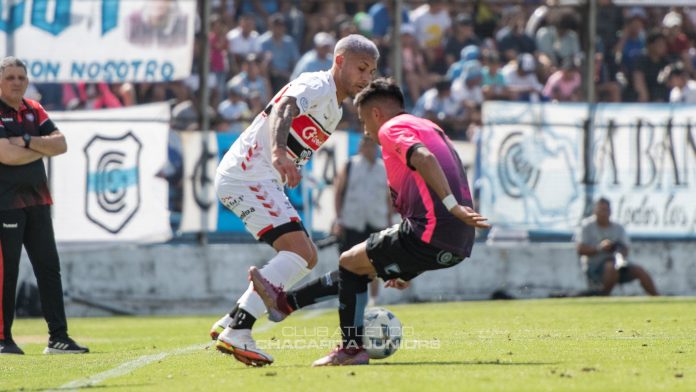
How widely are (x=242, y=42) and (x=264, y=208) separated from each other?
36.6 ft

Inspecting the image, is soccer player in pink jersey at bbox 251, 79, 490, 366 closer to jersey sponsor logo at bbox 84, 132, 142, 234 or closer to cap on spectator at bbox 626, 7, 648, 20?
jersey sponsor logo at bbox 84, 132, 142, 234

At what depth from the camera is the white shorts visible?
870cm

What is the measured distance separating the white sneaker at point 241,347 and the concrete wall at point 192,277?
934cm

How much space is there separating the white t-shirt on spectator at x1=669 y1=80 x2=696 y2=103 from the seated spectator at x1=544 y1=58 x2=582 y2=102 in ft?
4.56

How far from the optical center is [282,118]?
8.23m

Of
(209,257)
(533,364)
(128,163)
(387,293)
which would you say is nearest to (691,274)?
(387,293)

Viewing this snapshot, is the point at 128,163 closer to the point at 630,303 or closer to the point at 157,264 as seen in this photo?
the point at 157,264

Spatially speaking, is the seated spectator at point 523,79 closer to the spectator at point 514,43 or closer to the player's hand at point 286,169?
the spectator at point 514,43

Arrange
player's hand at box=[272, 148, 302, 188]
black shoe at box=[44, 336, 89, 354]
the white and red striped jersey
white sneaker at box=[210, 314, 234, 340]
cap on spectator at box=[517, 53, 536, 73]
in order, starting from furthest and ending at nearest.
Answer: cap on spectator at box=[517, 53, 536, 73] → black shoe at box=[44, 336, 89, 354] → the white and red striped jersey → white sneaker at box=[210, 314, 234, 340] → player's hand at box=[272, 148, 302, 188]

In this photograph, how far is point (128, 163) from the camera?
17.5 meters

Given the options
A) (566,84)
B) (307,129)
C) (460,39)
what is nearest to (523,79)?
(566,84)

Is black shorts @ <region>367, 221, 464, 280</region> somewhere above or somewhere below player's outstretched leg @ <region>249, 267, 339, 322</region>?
above

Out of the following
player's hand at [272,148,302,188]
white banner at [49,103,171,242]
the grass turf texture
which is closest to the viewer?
the grass turf texture

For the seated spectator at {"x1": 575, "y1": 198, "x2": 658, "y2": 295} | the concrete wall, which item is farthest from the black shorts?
Answer: the seated spectator at {"x1": 575, "y1": 198, "x2": 658, "y2": 295}
